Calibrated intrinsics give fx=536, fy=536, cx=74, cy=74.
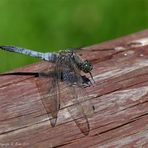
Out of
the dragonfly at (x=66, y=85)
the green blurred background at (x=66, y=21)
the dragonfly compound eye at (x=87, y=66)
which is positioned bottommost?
the green blurred background at (x=66, y=21)

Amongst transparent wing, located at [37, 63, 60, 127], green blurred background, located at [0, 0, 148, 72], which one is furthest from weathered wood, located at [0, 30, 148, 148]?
green blurred background, located at [0, 0, 148, 72]

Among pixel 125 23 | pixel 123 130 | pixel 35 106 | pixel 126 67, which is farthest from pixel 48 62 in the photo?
pixel 125 23

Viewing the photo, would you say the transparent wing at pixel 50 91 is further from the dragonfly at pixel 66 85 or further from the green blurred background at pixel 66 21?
the green blurred background at pixel 66 21

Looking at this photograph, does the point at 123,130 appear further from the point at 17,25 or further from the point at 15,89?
the point at 17,25

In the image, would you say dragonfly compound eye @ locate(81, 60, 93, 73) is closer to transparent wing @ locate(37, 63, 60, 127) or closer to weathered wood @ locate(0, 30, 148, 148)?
weathered wood @ locate(0, 30, 148, 148)

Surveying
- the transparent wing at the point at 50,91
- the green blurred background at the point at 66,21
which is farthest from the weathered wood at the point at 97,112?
the green blurred background at the point at 66,21
